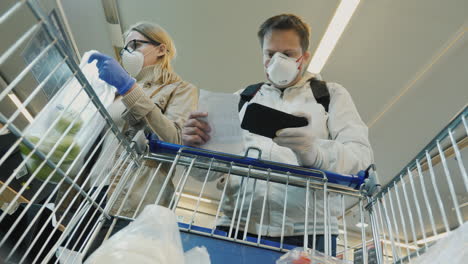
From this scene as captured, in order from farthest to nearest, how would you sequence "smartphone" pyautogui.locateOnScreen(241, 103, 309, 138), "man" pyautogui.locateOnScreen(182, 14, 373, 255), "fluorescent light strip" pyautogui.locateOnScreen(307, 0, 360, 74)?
"fluorescent light strip" pyautogui.locateOnScreen(307, 0, 360, 74) < "man" pyautogui.locateOnScreen(182, 14, 373, 255) < "smartphone" pyautogui.locateOnScreen(241, 103, 309, 138)

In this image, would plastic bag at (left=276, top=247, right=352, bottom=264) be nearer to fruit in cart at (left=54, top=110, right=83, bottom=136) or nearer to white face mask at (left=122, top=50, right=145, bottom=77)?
fruit in cart at (left=54, top=110, right=83, bottom=136)

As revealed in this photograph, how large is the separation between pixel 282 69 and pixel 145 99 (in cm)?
55

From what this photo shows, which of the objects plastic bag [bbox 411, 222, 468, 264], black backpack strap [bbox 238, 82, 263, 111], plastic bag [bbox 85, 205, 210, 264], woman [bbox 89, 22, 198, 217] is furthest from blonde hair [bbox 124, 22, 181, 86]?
plastic bag [bbox 411, 222, 468, 264]

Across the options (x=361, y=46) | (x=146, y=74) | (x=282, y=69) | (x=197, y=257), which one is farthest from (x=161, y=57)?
(x=361, y=46)

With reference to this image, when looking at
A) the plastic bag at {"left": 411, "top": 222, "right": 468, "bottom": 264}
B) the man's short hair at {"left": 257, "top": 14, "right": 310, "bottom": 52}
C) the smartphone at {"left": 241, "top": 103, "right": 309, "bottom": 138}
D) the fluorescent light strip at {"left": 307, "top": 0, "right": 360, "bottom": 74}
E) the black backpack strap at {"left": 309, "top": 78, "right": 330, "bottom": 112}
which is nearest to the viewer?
the plastic bag at {"left": 411, "top": 222, "right": 468, "bottom": 264}

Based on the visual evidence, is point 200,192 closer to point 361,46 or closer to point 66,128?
point 66,128

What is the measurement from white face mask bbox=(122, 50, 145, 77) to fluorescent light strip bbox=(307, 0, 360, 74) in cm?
157

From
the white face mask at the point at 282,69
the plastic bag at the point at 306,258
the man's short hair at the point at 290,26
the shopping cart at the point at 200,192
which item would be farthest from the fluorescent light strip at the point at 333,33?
the plastic bag at the point at 306,258

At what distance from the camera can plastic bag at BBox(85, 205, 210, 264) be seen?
36cm

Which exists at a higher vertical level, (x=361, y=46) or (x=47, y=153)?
(x=361, y=46)

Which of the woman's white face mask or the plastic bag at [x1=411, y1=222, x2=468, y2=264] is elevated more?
the woman's white face mask

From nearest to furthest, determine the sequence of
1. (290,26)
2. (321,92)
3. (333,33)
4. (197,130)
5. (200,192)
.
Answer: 1. (200,192)
2. (197,130)
3. (321,92)
4. (290,26)
5. (333,33)

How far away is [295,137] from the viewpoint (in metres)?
0.66

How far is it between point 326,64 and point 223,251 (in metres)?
2.37
